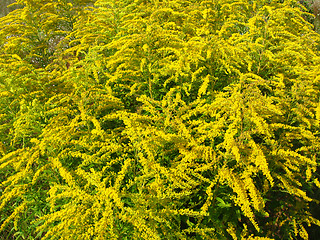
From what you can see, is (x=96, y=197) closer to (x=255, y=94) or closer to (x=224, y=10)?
(x=255, y=94)

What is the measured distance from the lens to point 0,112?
360 centimetres

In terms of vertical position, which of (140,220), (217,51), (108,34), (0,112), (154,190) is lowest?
(154,190)

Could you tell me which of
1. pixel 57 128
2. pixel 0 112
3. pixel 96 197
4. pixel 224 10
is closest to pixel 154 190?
pixel 96 197

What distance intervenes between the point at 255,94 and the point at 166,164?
1574 millimetres

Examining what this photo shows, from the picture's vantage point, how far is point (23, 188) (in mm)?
2854

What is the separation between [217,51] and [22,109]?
3138 millimetres

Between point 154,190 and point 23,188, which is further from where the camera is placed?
point 23,188

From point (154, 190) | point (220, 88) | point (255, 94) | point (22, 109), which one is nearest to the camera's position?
point (154, 190)

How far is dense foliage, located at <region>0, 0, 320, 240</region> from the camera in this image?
2457 mm

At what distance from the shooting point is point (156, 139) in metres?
2.69

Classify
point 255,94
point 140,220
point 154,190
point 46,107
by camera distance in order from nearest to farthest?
point 140,220
point 154,190
point 255,94
point 46,107

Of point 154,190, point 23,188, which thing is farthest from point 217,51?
point 23,188

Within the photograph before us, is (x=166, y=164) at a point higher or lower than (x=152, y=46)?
lower

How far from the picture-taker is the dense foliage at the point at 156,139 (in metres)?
2.46
